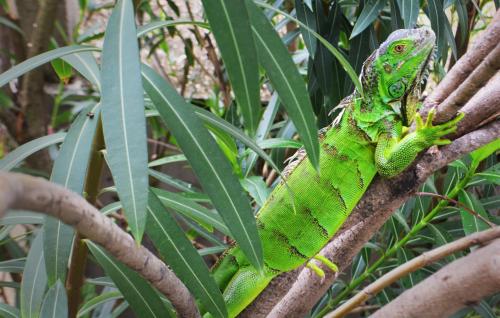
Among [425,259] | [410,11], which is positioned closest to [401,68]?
[410,11]

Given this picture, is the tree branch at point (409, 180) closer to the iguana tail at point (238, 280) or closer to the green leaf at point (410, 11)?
the iguana tail at point (238, 280)

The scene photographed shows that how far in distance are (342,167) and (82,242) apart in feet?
1.88

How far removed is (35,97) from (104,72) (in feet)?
3.85

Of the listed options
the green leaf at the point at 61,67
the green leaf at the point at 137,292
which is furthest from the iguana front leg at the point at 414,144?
the green leaf at the point at 61,67

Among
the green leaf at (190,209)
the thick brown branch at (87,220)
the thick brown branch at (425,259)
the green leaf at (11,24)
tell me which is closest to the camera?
the thick brown branch at (87,220)

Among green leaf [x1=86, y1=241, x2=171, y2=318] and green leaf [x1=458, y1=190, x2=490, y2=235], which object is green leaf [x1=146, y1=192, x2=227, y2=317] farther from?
green leaf [x1=458, y1=190, x2=490, y2=235]

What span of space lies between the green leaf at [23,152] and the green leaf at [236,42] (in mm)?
526

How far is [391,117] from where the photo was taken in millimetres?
1240

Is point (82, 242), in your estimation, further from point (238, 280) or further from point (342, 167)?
point (342, 167)

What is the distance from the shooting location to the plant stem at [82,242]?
39.2 inches

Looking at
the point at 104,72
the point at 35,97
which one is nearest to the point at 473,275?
the point at 104,72

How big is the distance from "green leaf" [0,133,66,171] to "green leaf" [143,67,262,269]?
1.22 feet

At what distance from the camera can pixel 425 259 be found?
0.89 m

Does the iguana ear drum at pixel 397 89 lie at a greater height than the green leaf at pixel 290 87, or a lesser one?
lesser
